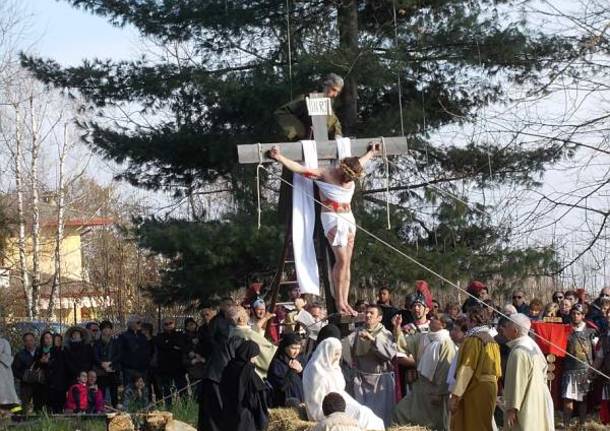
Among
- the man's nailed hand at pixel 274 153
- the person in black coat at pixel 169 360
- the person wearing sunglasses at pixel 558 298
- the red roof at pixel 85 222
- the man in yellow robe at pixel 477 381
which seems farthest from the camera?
the red roof at pixel 85 222

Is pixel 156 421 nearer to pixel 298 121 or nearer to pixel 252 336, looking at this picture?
pixel 252 336

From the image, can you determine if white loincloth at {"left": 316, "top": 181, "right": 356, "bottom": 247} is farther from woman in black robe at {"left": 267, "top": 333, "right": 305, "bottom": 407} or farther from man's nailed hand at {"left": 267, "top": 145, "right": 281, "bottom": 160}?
woman in black robe at {"left": 267, "top": 333, "right": 305, "bottom": 407}

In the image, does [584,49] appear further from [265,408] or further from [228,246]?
[228,246]

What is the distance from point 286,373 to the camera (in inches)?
500

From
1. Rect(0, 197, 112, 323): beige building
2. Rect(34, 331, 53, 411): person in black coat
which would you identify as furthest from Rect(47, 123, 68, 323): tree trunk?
Rect(34, 331, 53, 411): person in black coat

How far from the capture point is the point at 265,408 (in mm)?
11438

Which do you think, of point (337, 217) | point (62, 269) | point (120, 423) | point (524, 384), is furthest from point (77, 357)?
point (62, 269)

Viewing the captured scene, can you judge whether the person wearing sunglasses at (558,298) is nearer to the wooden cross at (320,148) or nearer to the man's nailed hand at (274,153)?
the wooden cross at (320,148)

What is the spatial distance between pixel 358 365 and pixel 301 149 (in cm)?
282

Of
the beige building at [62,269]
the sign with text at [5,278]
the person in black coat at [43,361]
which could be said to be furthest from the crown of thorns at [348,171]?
the sign with text at [5,278]

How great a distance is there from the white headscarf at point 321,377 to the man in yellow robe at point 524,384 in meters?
1.69

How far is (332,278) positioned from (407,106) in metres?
8.13

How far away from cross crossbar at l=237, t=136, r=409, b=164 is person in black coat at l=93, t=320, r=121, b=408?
690 cm

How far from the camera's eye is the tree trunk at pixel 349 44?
1994 cm
